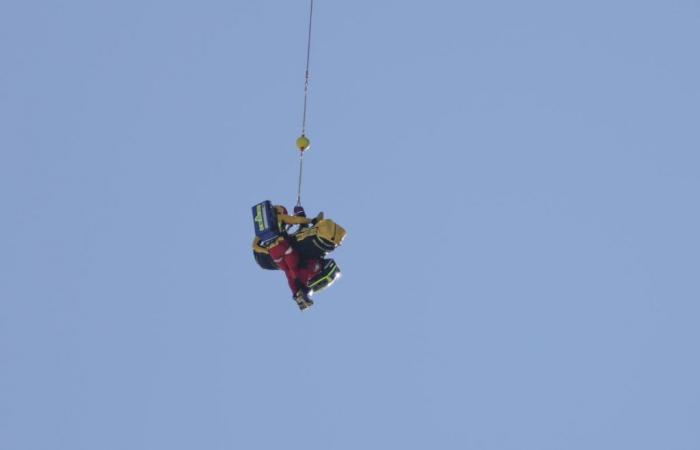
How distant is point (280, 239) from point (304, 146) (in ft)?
6.47

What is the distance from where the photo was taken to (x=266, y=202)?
27719mm

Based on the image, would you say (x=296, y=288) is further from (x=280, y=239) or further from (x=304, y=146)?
(x=304, y=146)

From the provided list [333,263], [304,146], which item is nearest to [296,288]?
[333,263]

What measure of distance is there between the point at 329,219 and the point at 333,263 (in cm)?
105

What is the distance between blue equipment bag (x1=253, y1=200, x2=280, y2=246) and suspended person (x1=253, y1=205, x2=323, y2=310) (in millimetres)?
95

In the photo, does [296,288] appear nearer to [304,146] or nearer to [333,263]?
[333,263]

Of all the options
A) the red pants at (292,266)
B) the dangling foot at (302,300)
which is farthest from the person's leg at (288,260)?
the dangling foot at (302,300)

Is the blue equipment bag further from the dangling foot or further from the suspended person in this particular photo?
the dangling foot

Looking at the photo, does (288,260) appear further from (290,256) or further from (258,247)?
(258,247)

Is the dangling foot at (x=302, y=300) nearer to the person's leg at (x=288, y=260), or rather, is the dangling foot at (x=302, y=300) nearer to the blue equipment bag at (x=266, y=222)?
the person's leg at (x=288, y=260)

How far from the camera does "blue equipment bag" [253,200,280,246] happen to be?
90.6 feet

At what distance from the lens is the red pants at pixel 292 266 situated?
2791cm

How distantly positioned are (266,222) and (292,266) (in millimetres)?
1010

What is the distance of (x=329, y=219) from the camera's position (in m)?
27.5
